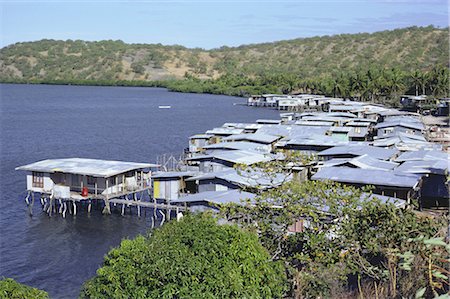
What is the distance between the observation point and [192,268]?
11.5 metres

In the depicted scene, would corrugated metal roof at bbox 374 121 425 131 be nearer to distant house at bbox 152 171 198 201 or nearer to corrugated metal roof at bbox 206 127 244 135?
corrugated metal roof at bbox 206 127 244 135

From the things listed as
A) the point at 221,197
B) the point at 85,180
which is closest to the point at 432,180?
the point at 221,197

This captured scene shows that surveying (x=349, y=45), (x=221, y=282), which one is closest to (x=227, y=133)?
(x=221, y=282)

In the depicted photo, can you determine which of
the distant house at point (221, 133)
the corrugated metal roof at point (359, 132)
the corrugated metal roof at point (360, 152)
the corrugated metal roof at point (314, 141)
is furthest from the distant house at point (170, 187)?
the corrugated metal roof at point (359, 132)

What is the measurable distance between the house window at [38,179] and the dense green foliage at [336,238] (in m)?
15.8

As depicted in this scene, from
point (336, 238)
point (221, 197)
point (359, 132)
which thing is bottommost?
point (221, 197)

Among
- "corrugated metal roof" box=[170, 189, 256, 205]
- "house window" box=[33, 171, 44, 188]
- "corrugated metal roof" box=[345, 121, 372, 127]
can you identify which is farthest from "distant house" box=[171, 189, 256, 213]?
"corrugated metal roof" box=[345, 121, 372, 127]

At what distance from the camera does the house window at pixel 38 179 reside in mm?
30656

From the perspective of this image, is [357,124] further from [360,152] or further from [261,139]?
[360,152]

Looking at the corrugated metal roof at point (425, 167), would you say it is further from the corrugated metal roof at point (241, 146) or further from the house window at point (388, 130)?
the house window at point (388, 130)

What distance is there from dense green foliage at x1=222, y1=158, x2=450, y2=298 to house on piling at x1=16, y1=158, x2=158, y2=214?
13.0 meters

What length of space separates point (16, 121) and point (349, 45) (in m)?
100

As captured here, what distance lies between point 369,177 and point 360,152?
7.40 metres

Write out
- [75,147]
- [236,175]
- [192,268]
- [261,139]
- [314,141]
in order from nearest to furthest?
1. [192,268]
2. [236,175]
3. [314,141]
4. [261,139]
5. [75,147]
